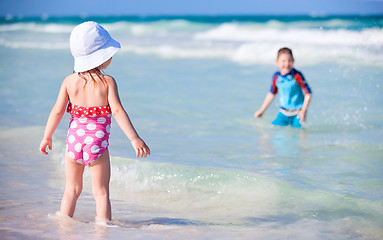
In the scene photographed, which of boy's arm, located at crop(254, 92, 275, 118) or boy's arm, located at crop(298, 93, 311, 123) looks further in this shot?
boy's arm, located at crop(254, 92, 275, 118)

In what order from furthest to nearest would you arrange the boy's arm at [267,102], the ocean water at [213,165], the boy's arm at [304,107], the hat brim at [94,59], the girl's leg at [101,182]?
the boy's arm at [267,102] → the boy's arm at [304,107] → the ocean water at [213,165] → the girl's leg at [101,182] → the hat brim at [94,59]

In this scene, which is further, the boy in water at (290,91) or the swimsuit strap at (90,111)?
the boy in water at (290,91)

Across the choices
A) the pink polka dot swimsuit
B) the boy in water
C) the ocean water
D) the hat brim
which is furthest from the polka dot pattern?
the boy in water

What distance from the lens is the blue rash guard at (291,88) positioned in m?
5.94

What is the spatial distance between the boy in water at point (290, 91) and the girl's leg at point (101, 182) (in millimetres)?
3553

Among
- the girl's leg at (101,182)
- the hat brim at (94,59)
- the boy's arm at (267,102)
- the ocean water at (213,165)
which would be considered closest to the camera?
the hat brim at (94,59)

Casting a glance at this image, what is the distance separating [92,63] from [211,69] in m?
9.45

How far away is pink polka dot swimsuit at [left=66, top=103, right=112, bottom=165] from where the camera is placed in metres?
2.80

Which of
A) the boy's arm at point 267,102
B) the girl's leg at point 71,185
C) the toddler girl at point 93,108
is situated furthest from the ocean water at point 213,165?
the toddler girl at point 93,108

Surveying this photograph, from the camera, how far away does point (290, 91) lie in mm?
6004

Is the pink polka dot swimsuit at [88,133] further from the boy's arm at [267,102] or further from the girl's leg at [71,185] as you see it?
the boy's arm at [267,102]

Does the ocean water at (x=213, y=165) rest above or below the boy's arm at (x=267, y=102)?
below

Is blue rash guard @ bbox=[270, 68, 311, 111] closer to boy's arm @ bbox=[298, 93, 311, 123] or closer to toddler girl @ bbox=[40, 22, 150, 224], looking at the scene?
boy's arm @ bbox=[298, 93, 311, 123]

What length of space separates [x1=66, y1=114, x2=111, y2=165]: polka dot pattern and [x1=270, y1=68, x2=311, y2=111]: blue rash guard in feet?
11.9
